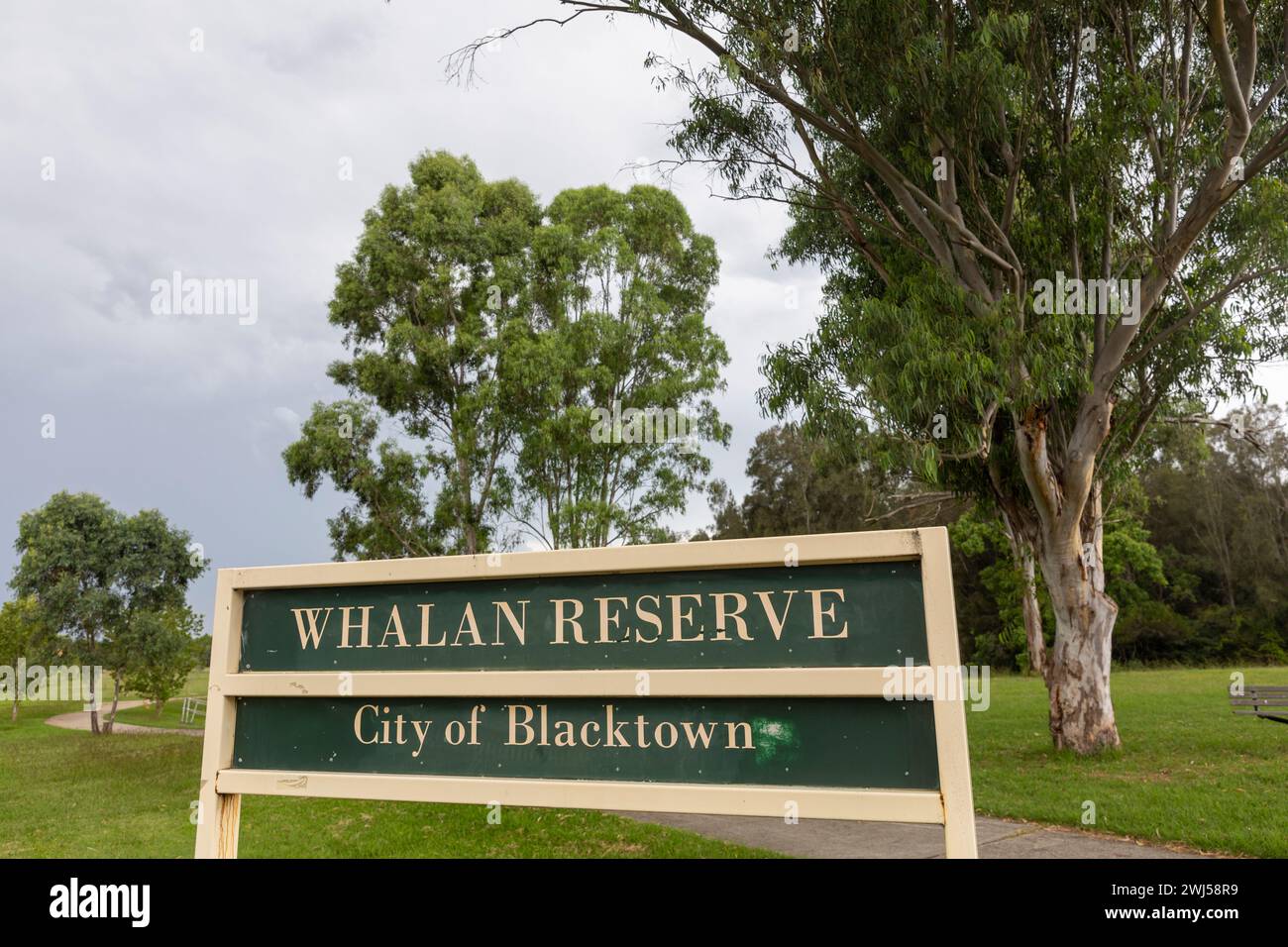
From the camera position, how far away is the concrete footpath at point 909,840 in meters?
6.21

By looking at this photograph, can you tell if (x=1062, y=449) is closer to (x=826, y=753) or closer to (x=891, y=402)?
(x=891, y=402)

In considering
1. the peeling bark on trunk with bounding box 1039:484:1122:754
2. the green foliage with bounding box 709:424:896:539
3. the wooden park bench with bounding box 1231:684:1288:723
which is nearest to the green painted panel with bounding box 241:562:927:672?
the wooden park bench with bounding box 1231:684:1288:723

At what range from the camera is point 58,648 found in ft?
71.9

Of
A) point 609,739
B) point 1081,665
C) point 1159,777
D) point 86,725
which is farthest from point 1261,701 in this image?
point 86,725

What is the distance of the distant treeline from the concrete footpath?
24601mm

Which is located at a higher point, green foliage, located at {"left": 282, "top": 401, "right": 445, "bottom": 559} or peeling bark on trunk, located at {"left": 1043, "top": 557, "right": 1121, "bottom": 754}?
green foliage, located at {"left": 282, "top": 401, "right": 445, "bottom": 559}

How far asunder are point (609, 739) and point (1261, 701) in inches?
399

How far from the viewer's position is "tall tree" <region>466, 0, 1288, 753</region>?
10156 millimetres

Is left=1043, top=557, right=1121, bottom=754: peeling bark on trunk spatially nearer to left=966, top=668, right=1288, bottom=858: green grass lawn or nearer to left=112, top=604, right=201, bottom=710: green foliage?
left=966, top=668, right=1288, bottom=858: green grass lawn

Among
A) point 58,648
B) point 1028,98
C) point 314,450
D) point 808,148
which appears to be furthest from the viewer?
point 58,648

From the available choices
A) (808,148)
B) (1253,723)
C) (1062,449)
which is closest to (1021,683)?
(1253,723)

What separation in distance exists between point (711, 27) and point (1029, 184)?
16.2 ft

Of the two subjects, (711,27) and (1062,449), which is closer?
(711,27)

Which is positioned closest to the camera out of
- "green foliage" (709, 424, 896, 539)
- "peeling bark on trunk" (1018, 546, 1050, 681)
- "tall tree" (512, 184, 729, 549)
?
"tall tree" (512, 184, 729, 549)
